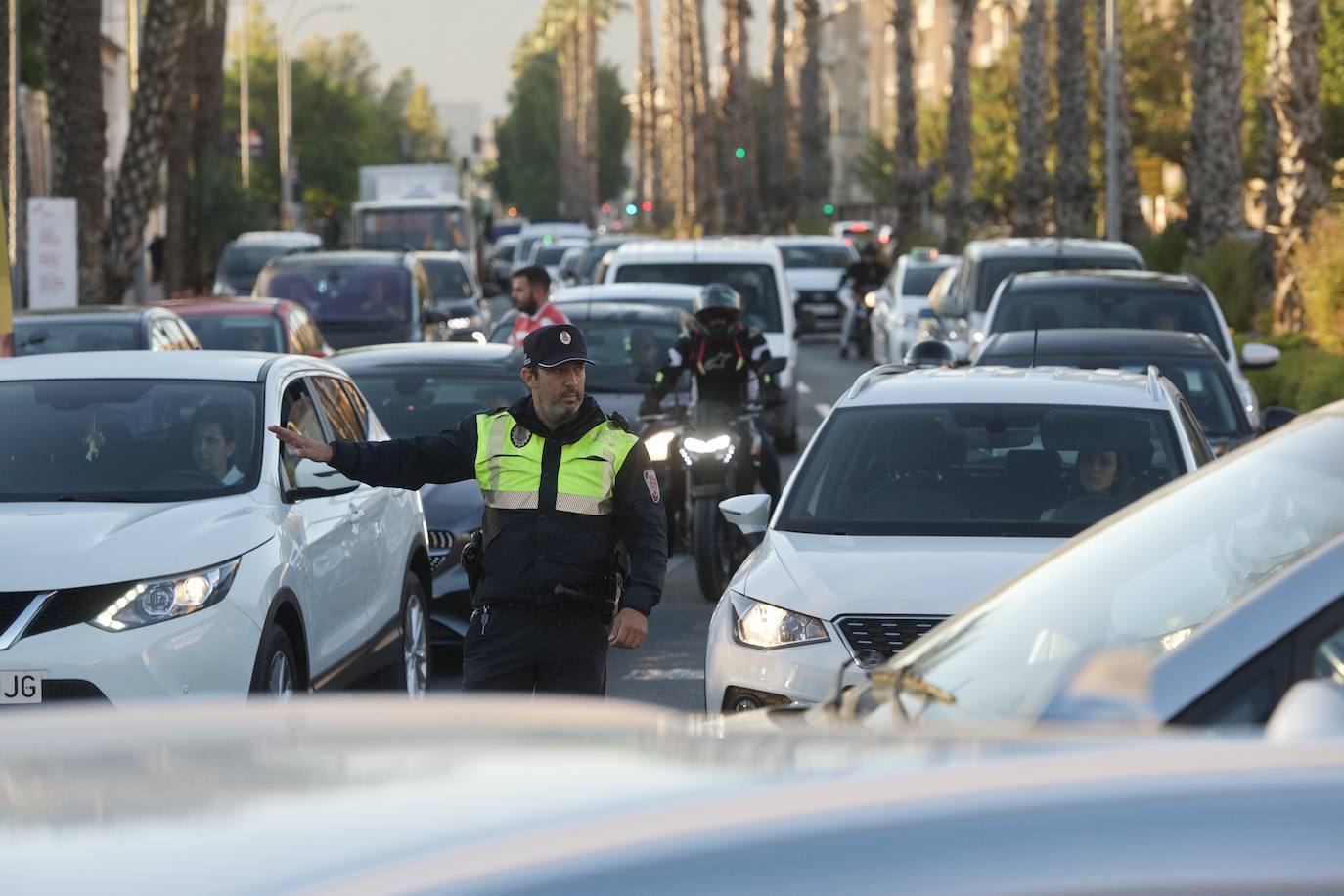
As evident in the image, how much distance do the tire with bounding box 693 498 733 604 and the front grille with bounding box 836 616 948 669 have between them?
Result: 514 cm

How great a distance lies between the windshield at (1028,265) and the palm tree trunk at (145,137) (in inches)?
427

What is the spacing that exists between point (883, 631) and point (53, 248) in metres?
16.8

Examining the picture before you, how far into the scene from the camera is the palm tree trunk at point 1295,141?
25531 millimetres

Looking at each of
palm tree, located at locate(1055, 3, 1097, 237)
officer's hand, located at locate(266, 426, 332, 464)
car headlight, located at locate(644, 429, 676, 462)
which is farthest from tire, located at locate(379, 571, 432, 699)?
palm tree, located at locate(1055, 3, 1097, 237)

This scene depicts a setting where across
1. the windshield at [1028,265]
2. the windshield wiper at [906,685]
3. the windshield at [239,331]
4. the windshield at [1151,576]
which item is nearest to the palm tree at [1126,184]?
the windshield at [1028,265]

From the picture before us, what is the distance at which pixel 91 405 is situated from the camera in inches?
336

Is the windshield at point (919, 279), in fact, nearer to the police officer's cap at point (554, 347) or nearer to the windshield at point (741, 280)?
the windshield at point (741, 280)

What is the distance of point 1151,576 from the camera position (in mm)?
3773

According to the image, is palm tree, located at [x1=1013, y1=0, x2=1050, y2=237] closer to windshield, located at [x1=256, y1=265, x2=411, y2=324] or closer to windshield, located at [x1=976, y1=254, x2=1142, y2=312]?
windshield, located at [x1=976, y1=254, x2=1142, y2=312]

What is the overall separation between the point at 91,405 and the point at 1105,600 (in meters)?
5.66

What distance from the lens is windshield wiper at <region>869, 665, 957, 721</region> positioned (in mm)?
3471

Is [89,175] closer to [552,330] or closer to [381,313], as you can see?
[381,313]

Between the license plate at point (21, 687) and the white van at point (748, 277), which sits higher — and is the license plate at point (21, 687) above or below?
below

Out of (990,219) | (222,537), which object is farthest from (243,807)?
(990,219)
